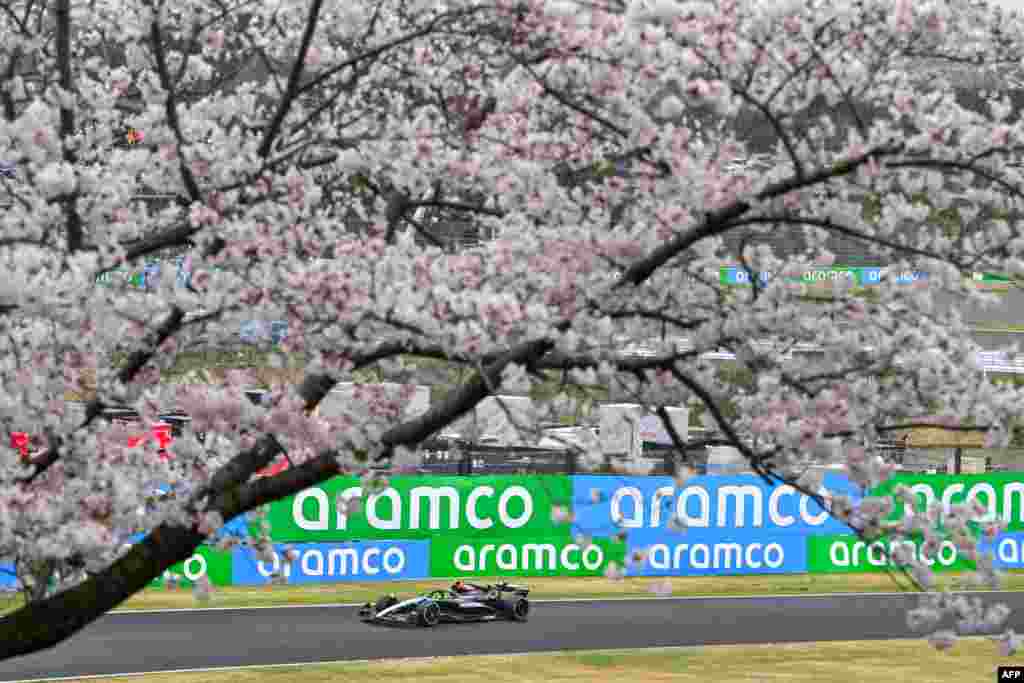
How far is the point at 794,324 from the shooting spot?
316 inches

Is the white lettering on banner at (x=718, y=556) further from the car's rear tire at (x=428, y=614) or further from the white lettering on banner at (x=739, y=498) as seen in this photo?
the car's rear tire at (x=428, y=614)

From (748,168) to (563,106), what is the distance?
110cm

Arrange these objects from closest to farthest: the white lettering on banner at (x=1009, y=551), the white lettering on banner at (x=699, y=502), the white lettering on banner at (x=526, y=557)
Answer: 1. the white lettering on banner at (x=526, y=557)
2. the white lettering on banner at (x=699, y=502)
3. the white lettering on banner at (x=1009, y=551)

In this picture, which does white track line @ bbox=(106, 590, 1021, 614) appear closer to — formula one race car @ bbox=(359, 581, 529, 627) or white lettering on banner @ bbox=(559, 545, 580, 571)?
formula one race car @ bbox=(359, 581, 529, 627)

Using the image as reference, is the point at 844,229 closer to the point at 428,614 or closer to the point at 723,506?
the point at 428,614

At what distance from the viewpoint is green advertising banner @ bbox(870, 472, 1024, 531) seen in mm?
30312

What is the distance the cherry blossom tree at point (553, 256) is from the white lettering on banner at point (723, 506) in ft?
64.3

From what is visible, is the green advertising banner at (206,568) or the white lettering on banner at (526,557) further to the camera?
the white lettering on banner at (526,557)

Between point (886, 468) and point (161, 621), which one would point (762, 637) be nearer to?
point (161, 621)

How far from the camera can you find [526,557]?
2856 cm

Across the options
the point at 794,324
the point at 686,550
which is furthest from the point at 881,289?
the point at 686,550

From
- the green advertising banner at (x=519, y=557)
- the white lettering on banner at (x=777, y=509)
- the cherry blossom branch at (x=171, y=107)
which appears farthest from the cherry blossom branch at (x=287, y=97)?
the white lettering on banner at (x=777, y=509)

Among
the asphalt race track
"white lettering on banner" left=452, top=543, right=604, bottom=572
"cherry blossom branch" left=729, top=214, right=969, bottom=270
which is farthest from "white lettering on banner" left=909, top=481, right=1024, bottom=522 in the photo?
"cherry blossom branch" left=729, top=214, right=969, bottom=270

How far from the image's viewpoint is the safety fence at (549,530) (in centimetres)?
2655
